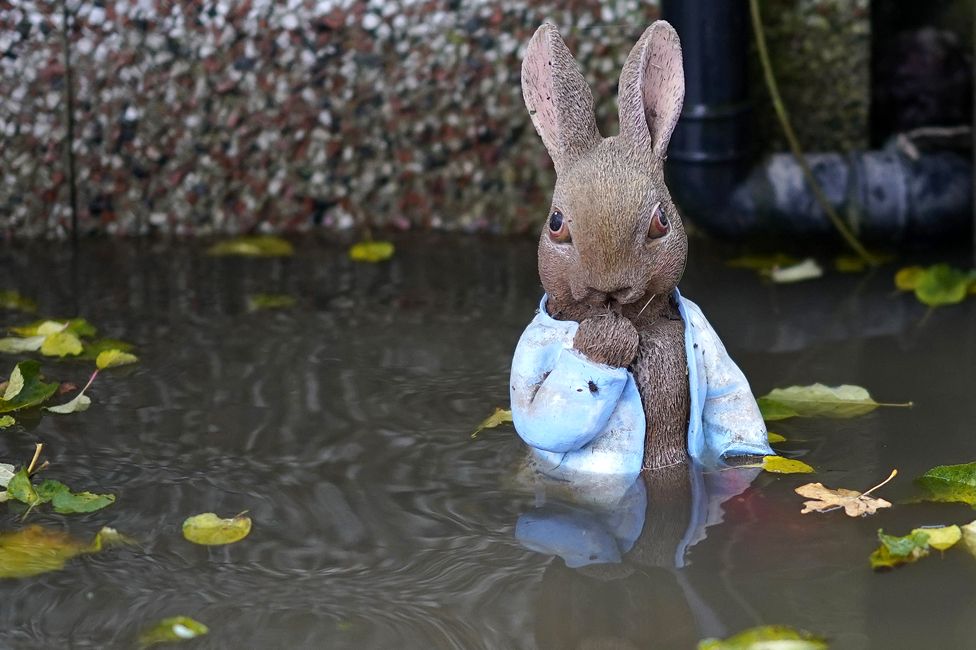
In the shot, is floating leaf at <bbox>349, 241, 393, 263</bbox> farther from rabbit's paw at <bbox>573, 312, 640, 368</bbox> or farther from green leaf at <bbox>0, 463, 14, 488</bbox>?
rabbit's paw at <bbox>573, 312, 640, 368</bbox>

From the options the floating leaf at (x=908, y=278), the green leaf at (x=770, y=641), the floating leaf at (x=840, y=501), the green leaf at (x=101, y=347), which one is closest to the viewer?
the green leaf at (x=770, y=641)

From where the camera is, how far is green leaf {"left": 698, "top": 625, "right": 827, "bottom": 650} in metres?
2.31

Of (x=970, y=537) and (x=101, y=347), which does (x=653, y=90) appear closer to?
(x=970, y=537)

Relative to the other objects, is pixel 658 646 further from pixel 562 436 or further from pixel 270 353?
pixel 270 353

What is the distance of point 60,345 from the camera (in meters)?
3.82

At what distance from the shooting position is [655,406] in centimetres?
285

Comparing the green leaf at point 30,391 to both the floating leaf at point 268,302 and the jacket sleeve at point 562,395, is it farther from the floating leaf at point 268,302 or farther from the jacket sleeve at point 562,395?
the jacket sleeve at point 562,395

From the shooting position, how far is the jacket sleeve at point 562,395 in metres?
2.72

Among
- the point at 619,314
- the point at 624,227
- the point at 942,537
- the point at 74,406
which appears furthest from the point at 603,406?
the point at 74,406

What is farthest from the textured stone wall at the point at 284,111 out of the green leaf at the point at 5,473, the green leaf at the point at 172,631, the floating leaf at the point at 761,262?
the green leaf at the point at 172,631

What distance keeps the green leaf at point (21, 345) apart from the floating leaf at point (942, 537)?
2.52m

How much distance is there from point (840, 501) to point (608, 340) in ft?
2.06

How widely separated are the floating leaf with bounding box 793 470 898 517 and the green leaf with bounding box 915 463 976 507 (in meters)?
0.12

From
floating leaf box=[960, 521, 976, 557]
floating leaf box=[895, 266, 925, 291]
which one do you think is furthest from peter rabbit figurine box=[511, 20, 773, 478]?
floating leaf box=[895, 266, 925, 291]
